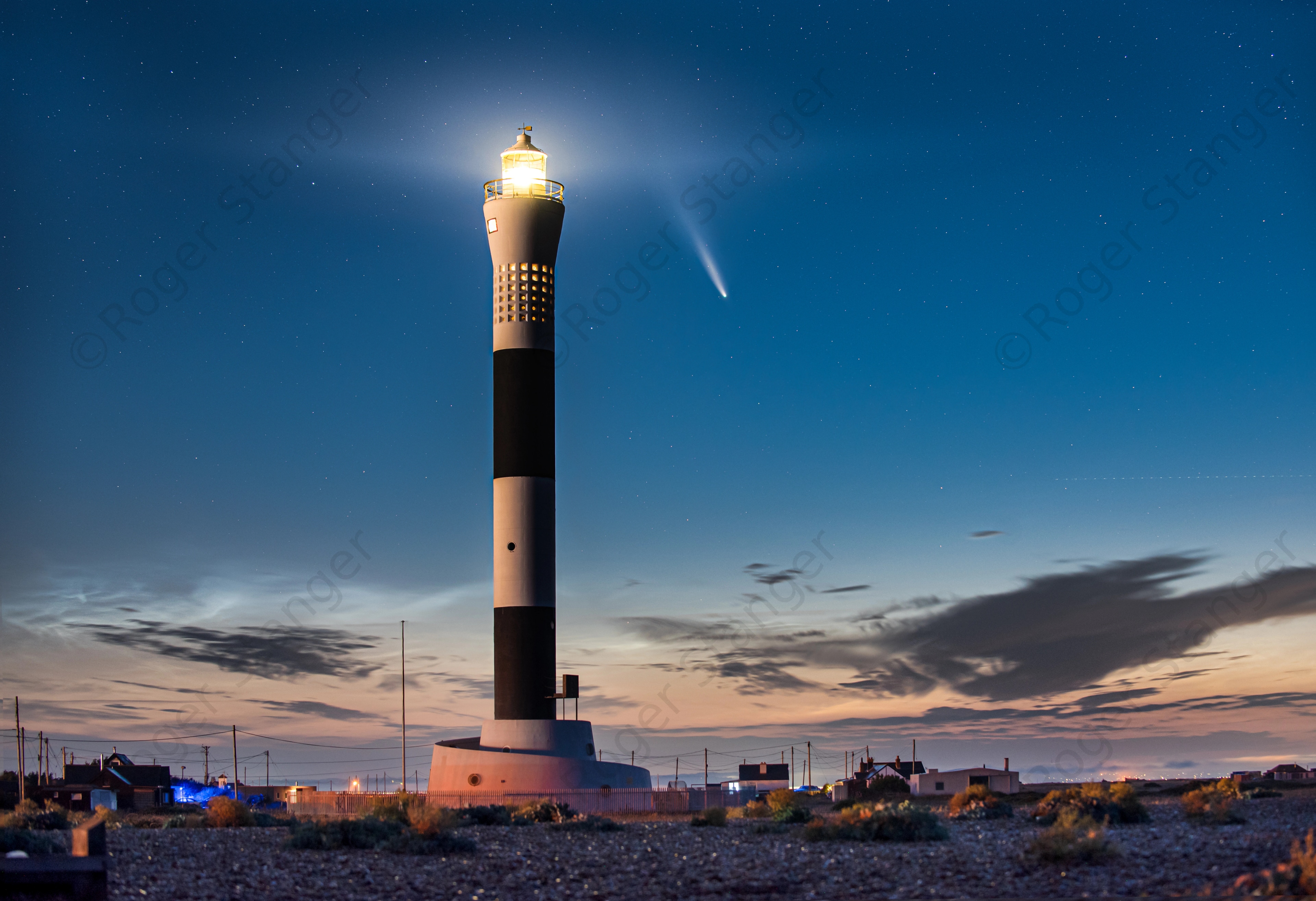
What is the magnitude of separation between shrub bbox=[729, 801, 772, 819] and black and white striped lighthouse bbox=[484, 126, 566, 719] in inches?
322

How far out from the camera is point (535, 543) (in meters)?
47.0

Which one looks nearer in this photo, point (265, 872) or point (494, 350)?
point (265, 872)

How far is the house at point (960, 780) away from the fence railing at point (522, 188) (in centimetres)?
4734

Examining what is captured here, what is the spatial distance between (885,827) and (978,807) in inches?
320

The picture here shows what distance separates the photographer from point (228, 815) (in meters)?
36.9

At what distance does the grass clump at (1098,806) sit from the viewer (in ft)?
92.1

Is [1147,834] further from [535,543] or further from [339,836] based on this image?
[535,543]

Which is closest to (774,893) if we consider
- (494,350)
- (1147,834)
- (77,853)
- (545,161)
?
(1147,834)

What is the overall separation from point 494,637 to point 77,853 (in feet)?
92.8

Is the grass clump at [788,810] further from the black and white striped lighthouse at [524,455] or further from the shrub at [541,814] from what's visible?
the black and white striped lighthouse at [524,455]

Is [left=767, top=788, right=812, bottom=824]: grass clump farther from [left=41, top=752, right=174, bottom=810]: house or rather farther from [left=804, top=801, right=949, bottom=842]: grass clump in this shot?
[left=41, top=752, right=174, bottom=810]: house

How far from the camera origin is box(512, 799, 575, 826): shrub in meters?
37.4

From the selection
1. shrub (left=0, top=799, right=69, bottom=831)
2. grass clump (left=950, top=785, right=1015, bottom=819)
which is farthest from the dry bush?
grass clump (left=950, top=785, right=1015, bottom=819)

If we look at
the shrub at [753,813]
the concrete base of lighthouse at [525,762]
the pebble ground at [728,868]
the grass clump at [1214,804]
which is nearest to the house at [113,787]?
the concrete base of lighthouse at [525,762]
